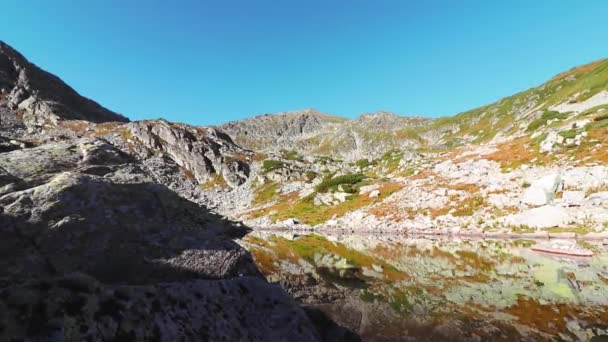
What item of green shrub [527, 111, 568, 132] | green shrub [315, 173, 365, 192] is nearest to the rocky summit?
green shrub [315, 173, 365, 192]

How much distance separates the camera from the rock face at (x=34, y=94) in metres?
147

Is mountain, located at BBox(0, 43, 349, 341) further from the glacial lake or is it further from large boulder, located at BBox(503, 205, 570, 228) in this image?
large boulder, located at BBox(503, 205, 570, 228)

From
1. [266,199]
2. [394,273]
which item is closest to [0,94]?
[266,199]

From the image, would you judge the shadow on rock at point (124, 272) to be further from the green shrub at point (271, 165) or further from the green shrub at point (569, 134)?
the green shrub at point (271, 165)

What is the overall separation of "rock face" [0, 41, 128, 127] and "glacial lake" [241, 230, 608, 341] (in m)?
156

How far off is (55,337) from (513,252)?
40.4 m

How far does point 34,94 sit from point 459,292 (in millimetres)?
199822

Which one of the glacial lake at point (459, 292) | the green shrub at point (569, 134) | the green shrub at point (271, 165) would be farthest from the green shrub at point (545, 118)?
the green shrub at point (271, 165)

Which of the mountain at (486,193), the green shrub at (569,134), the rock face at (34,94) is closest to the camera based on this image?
the mountain at (486,193)

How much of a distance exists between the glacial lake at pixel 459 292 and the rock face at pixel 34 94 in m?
156

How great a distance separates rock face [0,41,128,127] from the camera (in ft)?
483

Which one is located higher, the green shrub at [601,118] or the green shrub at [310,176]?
the green shrub at [601,118]

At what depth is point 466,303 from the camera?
1998 cm

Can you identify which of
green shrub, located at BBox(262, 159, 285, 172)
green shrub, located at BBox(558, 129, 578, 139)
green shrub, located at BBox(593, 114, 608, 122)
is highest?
green shrub, located at BBox(593, 114, 608, 122)
